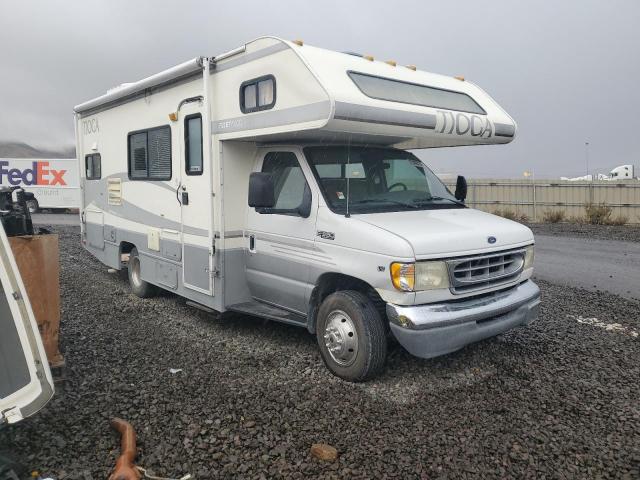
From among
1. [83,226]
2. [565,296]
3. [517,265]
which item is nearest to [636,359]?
[517,265]

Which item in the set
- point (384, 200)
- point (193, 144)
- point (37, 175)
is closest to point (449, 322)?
point (384, 200)

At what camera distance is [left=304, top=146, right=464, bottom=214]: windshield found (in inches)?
203

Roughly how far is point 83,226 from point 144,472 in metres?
7.23

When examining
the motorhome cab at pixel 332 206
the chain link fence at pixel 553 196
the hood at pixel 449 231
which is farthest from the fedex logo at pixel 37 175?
the hood at pixel 449 231

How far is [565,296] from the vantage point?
7.95 m

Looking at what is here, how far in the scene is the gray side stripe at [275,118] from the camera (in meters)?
4.54

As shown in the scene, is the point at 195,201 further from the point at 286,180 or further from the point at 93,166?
the point at 93,166

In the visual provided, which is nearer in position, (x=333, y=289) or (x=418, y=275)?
A: (x=418, y=275)

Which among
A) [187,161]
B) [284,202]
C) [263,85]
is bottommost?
[284,202]

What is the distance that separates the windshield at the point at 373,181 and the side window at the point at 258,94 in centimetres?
60

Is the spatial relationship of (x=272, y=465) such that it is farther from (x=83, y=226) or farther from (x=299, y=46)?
(x=83, y=226)

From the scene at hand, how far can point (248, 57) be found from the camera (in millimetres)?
5383

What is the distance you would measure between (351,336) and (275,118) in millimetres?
2074

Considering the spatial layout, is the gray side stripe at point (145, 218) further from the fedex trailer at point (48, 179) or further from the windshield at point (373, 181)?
the fedex trailer at point (48, 179)
